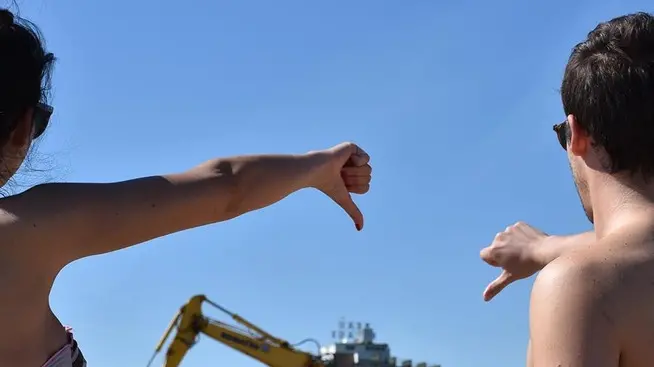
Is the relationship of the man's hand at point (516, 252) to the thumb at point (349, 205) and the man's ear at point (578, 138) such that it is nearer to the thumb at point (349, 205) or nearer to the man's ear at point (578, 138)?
the thumb at point (349, 205)

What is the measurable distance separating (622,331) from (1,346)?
1491mm

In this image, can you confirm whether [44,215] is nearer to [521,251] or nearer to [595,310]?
[595,310]

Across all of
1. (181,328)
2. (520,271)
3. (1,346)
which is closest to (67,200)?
(1,346)

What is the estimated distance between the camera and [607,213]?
278cm

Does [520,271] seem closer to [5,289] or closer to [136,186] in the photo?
[136,186]

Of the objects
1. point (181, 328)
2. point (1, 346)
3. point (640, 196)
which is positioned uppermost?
point (181, 328)

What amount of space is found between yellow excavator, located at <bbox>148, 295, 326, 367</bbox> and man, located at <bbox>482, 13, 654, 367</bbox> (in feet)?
74.2

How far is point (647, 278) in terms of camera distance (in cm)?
258

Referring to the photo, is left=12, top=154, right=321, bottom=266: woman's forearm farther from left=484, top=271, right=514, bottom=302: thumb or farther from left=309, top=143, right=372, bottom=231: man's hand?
left=484, top=271, right=514, bottom=302: thumb

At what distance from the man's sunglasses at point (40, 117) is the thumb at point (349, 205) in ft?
4.39

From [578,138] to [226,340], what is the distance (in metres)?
23.5

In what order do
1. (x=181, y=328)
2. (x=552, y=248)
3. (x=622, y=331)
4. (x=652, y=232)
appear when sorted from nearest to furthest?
(x=622, y=331) → (x=652, y=232) → (x=552, y=248) → (x=181, y=328)

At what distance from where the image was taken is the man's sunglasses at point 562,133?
9.71 ft

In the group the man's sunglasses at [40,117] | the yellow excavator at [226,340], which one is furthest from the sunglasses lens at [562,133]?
the yellow excavator at [226,340]
